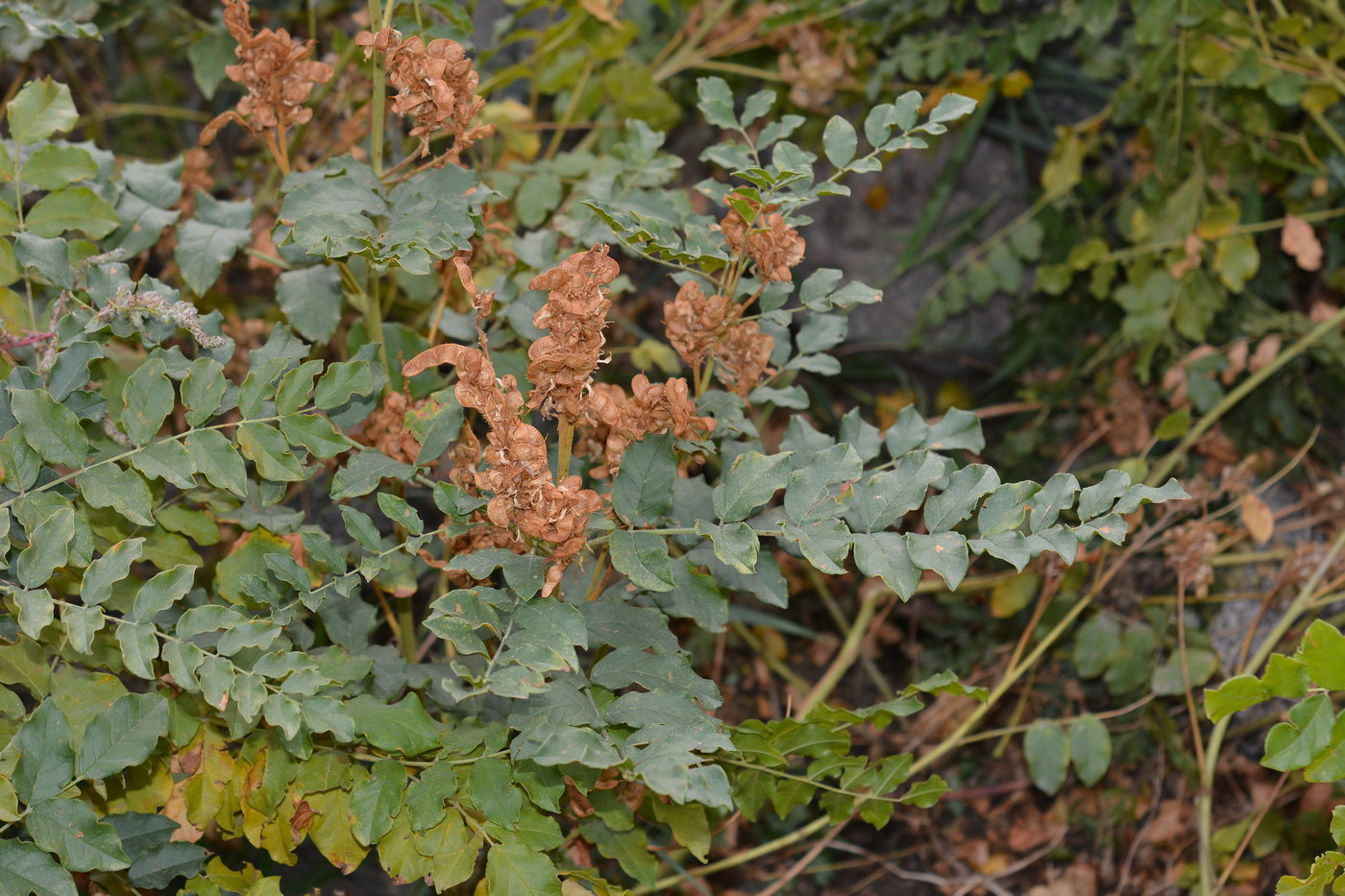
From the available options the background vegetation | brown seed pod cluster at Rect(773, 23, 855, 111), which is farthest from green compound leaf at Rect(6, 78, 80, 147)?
brown seed pod cluster at Rect(773, 23, 855, 111)

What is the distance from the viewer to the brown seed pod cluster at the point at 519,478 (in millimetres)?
746

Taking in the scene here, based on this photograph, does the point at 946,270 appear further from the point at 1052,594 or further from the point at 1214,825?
the point at 1214,825

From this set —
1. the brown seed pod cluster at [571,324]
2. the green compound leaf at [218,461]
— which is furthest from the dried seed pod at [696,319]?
the green compound leaf at [218,461]

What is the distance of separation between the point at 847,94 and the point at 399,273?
945mm

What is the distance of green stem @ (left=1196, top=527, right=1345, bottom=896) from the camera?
1264 millimetres

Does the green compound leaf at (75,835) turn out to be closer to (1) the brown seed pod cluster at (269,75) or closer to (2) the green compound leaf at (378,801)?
(2) the green compound leaf at (378,801)

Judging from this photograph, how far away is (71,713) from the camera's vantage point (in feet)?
2.79

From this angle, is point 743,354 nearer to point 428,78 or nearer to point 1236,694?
point 428,78

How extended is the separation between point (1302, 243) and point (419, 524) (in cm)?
131

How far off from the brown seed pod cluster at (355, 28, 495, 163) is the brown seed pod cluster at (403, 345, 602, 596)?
0.67 feet

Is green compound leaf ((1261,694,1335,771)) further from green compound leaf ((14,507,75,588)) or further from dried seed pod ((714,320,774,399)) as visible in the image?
green compound leaf ((14,507,75,588))

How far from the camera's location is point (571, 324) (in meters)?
0.75

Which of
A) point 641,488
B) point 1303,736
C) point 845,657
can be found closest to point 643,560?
point 641,488

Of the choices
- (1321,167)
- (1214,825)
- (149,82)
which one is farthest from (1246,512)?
(149,82)
